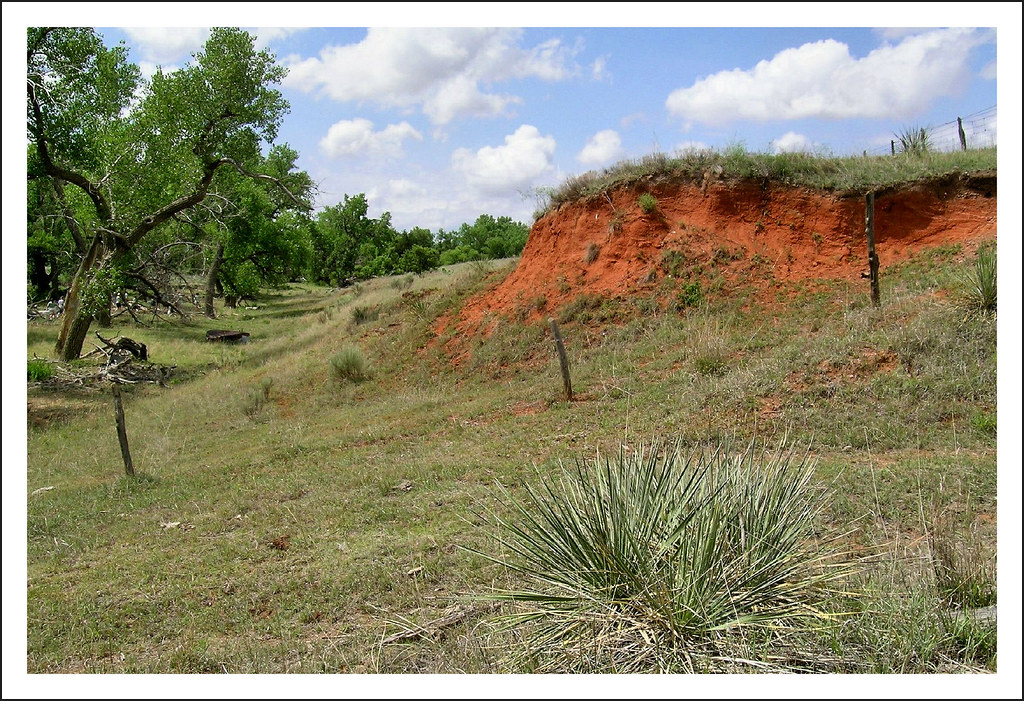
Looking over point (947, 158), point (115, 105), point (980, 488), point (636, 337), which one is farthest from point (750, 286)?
point (115, 105)

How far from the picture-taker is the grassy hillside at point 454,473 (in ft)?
12.8

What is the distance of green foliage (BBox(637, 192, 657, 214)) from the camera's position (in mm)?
15398

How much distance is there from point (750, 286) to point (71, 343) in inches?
675

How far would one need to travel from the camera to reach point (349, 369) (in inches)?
619

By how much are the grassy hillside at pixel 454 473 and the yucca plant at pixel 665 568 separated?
139mm

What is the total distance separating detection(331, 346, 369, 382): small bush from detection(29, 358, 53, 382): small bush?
282 inches

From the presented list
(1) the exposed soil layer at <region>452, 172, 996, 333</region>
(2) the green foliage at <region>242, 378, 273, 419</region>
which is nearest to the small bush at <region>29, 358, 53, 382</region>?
(2) the green foliage at <region>242, 378, 273, 419</region>

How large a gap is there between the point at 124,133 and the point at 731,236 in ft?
48.7

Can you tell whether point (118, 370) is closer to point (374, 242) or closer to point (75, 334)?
point (75, 334)

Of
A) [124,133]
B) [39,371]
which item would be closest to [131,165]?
[124,133]

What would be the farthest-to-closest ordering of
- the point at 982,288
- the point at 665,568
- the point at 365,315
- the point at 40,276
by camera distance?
the point at 40,276 → the point at 365,315 → the point at 982,288 → the point at 665,568

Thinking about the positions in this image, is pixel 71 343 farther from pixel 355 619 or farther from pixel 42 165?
pixel 355 619

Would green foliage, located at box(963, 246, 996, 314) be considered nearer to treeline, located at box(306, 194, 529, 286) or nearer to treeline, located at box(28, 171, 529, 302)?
treeline, located at box(28, 171, 529, 302)

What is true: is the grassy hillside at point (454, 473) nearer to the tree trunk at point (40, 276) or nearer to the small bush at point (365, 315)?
the small bush at point (365, 315)
